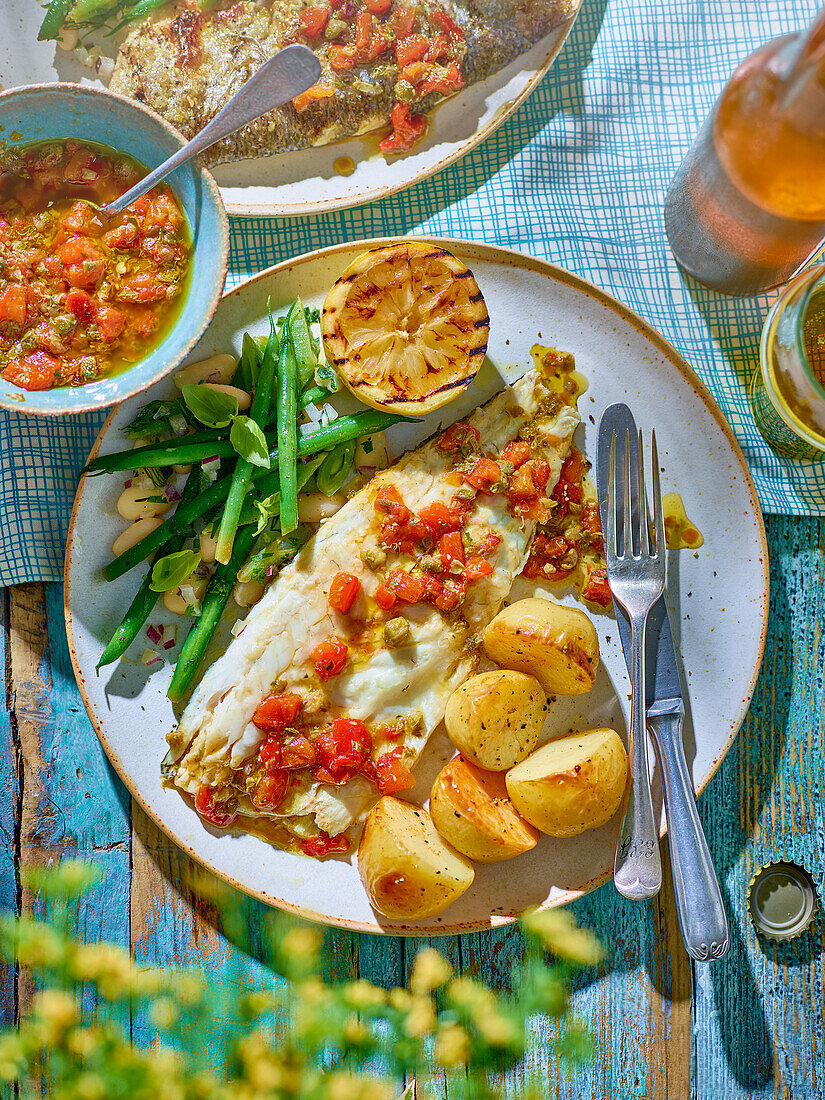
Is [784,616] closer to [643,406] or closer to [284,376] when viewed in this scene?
[643,406]

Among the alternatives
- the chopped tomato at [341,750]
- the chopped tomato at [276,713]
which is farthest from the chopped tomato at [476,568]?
the chopped tomato at [276,713]

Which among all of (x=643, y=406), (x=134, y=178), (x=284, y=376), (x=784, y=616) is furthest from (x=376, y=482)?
(x=784, y=616)

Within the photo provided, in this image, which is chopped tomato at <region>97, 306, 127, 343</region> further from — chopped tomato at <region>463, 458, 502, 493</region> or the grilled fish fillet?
chopped tomato at <region>463, 458, 502, 493</region>

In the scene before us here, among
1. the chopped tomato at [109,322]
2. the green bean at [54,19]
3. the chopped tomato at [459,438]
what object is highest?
the green bean at [54,19]

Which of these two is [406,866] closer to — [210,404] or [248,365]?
[210,404]

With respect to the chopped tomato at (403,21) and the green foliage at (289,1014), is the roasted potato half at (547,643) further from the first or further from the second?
the chopped tomato at (403,21)

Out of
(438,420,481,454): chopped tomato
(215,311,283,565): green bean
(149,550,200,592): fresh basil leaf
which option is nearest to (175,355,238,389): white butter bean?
(215,311,283,565): green bean

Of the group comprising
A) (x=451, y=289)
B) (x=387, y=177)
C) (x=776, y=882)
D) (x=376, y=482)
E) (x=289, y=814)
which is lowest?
(x=776, y=882)
